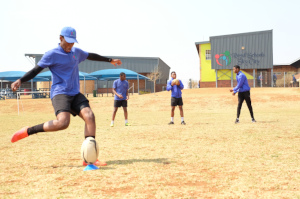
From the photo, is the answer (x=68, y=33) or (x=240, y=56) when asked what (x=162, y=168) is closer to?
(x=68, y=33)

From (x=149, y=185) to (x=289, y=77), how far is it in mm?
41109

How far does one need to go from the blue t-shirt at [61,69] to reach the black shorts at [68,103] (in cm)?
7

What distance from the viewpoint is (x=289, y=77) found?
40219mm

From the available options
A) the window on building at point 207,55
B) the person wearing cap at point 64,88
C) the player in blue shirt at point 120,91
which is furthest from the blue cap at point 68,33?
the window on building at point 207,55

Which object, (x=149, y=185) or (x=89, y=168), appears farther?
(x=89, y=168)

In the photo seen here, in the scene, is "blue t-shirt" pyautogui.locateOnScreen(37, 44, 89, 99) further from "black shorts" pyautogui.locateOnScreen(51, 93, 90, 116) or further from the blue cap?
the blue cap

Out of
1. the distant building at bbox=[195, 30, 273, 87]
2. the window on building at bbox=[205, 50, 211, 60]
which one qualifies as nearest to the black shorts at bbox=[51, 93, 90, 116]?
the distant building at bbox=[195, 30, 273, 87]

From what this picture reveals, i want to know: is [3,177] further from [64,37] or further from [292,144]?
[292,144]

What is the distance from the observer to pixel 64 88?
4648mm

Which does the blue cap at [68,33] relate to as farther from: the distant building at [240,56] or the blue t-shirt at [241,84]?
the distant building at [240,56]

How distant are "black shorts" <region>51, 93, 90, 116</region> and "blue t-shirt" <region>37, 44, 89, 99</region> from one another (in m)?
0.07

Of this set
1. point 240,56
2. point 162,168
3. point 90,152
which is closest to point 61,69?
point 90,152

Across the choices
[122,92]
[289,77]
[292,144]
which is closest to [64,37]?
[292,144]

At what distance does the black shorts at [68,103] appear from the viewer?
14.9 ft
